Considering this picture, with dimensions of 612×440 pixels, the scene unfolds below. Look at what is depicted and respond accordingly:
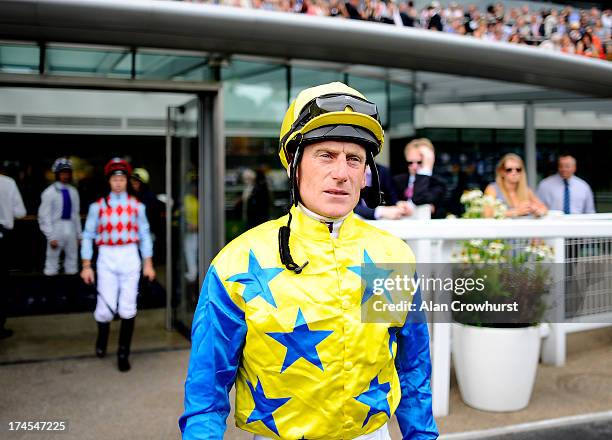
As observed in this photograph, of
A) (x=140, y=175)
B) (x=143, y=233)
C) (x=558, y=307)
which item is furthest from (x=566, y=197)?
(x=140, y=175)

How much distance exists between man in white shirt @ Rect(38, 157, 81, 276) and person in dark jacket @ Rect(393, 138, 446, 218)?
4859 millimetres

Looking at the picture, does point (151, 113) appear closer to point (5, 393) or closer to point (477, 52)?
point (477, 52)

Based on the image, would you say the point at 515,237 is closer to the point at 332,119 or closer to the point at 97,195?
the point at 332,119

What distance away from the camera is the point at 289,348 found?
176cm

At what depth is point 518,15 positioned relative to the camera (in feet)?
44.6

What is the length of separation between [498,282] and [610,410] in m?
1.16

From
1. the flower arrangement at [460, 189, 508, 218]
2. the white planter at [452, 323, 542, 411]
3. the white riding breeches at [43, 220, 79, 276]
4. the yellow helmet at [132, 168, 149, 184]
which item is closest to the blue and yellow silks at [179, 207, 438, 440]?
the white planter at [452, 323, 542, 411]

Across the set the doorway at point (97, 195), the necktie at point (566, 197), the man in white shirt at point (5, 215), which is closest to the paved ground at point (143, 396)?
the doorway at point (97, 195)

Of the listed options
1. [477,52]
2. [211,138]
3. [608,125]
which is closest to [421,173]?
[211,138]

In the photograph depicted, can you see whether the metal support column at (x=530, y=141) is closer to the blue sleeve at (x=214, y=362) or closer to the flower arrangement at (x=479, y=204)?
the flower arrangement at (x=479, y=204)

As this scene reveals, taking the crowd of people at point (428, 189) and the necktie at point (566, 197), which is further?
the necktie at point (566, 197)

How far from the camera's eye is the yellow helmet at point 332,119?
5.81ft

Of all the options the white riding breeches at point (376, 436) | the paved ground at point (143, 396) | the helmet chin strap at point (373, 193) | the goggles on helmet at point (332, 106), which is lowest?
the paved ground at point (143, 396)

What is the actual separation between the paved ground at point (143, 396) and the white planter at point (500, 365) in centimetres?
10
